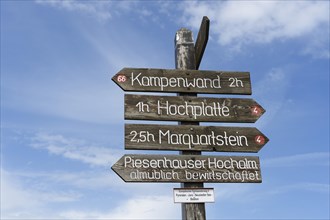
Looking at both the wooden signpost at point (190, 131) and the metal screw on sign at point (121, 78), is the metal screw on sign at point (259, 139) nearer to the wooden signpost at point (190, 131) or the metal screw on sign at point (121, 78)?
the wooden signpost at point (190, 131)

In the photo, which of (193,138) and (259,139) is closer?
(193,138)

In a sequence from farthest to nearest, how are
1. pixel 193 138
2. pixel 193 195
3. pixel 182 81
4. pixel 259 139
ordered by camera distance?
pixel 182 81, pixel 259 139, pixel 193 138, pixel 193 195

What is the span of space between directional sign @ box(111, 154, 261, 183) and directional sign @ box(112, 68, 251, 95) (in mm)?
1081

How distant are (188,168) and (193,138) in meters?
0.47

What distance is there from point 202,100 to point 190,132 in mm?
567

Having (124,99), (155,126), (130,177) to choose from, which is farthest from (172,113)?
(130,177)

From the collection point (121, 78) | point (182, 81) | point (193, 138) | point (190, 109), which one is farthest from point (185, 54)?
point (193, 138)

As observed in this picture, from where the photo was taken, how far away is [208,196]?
18.2ft

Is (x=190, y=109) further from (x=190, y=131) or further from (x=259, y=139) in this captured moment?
(x=259, y=139)

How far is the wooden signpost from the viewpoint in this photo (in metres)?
5.53

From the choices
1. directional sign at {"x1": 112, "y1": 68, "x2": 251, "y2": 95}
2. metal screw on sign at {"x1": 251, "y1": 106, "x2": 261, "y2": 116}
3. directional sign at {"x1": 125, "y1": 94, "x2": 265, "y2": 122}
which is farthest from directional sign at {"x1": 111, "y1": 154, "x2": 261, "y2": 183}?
directional sign at {"x1": 112, "y1": 68, "x2": 251, "y2": 95}

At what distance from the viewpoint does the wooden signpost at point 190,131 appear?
5.53 m

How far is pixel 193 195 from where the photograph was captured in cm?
554

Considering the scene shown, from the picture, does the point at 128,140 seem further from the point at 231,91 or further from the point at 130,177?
the point at 231,91
